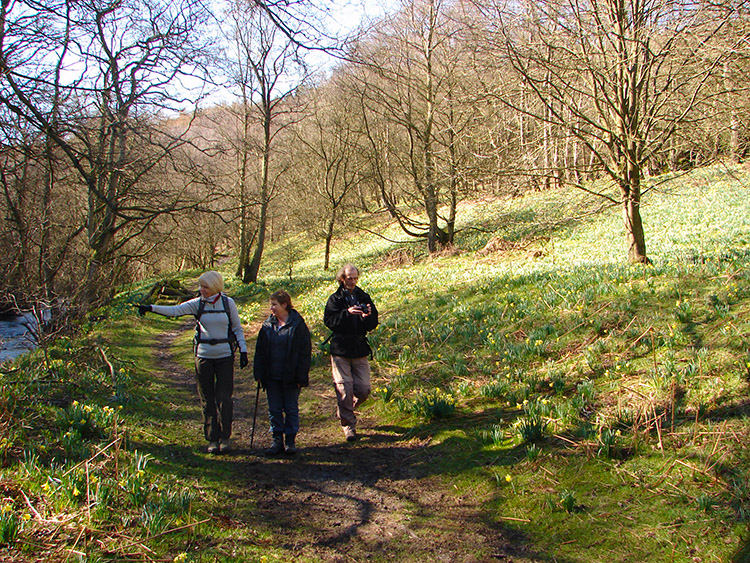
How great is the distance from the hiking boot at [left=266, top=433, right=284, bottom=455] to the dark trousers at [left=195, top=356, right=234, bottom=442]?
49 centimetres

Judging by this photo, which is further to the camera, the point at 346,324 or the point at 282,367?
the point at 346,324

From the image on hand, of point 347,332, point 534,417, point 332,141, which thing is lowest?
point 534,417

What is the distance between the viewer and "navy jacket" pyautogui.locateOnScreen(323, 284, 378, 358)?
6.15 m

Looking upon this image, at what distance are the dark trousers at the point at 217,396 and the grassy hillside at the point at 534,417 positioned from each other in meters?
0.73

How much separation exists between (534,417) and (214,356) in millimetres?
3373

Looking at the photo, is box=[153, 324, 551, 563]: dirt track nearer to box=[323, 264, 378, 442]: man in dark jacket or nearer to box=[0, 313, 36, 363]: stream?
box=[323, 264, 378, 442]: man in dark jacket

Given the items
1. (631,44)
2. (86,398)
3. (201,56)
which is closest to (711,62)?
(631,44)

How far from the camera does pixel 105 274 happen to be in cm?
1284

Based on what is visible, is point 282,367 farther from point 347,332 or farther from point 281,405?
point 347,332

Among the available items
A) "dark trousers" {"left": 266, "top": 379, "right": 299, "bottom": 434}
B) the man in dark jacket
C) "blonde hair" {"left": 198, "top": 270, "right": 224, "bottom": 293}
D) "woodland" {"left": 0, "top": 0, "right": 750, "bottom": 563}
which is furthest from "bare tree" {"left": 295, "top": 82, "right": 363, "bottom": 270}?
"dark trousers" {"left": 266, "top": 379, "right": 299, "bottom": 434}

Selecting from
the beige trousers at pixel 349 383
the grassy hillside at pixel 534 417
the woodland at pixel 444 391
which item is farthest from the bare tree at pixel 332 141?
the beige trousers at pixel 349 383

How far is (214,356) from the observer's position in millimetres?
5609

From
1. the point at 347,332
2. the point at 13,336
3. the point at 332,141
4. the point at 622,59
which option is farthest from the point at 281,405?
the point at 332,141

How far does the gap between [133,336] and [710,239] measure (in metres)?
14.9
